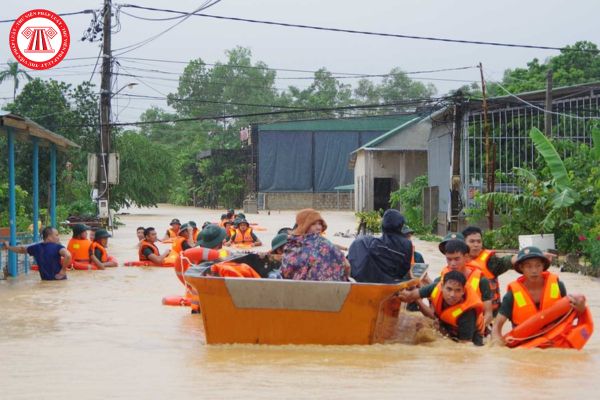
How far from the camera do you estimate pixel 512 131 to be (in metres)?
28.7

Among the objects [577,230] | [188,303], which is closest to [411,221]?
[577,230]

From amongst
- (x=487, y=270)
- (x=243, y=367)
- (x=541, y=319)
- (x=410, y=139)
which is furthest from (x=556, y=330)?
(x=410, y=139)

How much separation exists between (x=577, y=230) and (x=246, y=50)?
91124mm

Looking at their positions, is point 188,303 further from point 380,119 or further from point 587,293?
point 380,119

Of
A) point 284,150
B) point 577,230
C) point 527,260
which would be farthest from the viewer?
point 284,150

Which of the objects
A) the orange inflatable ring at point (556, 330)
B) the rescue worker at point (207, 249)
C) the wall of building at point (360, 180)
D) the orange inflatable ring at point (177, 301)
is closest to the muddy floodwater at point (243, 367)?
the orange inflatable ring at point (556, 330)

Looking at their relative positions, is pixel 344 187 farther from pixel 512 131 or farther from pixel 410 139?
pixel 512 131

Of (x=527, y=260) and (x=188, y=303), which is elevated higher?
(x=527, y=260)

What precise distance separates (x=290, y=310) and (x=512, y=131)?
20.8m

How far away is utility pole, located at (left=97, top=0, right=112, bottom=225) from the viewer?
3130 centimetres

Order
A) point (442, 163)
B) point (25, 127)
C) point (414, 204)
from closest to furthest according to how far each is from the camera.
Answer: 1. point (25, 127)
2. point (442, 163)
3. point (414, 204)

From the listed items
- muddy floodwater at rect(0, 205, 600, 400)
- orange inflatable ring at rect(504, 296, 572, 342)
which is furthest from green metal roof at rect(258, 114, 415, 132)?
orange inflatable ring at rect(504, 296, 572, 342)

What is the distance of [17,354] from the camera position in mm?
9320

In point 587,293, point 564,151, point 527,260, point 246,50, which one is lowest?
point 587,293
